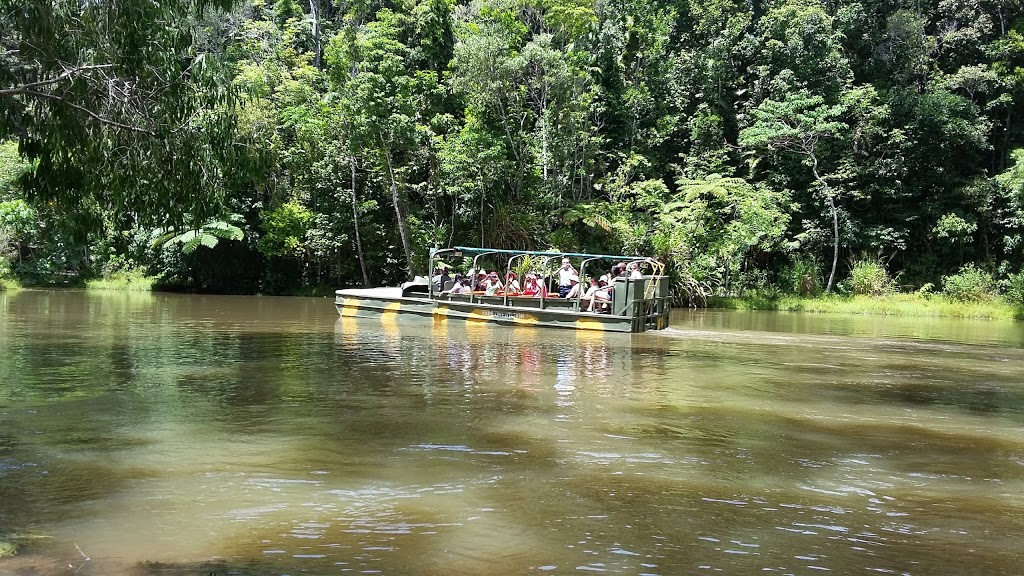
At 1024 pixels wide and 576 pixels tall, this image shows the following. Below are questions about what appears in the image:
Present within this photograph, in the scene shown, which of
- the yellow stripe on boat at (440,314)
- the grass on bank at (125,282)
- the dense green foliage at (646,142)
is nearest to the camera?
the yellow stripe on boat at (440,314)

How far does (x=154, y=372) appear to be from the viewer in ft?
37.2

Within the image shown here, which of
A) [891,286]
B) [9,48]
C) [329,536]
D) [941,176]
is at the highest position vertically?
[941,176]

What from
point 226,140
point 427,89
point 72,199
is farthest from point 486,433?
point 427,89

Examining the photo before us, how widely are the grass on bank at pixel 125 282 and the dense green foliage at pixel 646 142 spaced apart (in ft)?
2.34

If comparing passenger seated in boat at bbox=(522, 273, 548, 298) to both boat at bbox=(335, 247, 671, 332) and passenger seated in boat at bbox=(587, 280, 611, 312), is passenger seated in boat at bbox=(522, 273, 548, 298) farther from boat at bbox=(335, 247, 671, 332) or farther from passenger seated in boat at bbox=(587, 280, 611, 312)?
passenger seated in boat at bbox=(587, 280, 611, 312)

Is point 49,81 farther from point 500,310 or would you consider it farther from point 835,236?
point 835,236

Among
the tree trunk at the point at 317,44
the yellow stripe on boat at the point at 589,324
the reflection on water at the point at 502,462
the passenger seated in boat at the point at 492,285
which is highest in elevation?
the tree trunk at the point at 317,44

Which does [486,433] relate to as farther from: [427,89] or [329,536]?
[427,89]

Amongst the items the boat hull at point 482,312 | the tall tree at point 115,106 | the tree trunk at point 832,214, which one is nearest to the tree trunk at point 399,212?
the boat hull at point 482,312

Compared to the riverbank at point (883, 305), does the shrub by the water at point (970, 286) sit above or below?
above

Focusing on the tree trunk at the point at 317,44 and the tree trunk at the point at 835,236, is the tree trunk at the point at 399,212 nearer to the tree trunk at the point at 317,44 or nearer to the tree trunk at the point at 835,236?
the tree trunk at the point at 317,44

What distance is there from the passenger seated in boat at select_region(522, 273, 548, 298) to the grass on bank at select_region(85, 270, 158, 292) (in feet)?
65.1

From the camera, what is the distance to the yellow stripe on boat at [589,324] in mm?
17500

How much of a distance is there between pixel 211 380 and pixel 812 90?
86.5ft
